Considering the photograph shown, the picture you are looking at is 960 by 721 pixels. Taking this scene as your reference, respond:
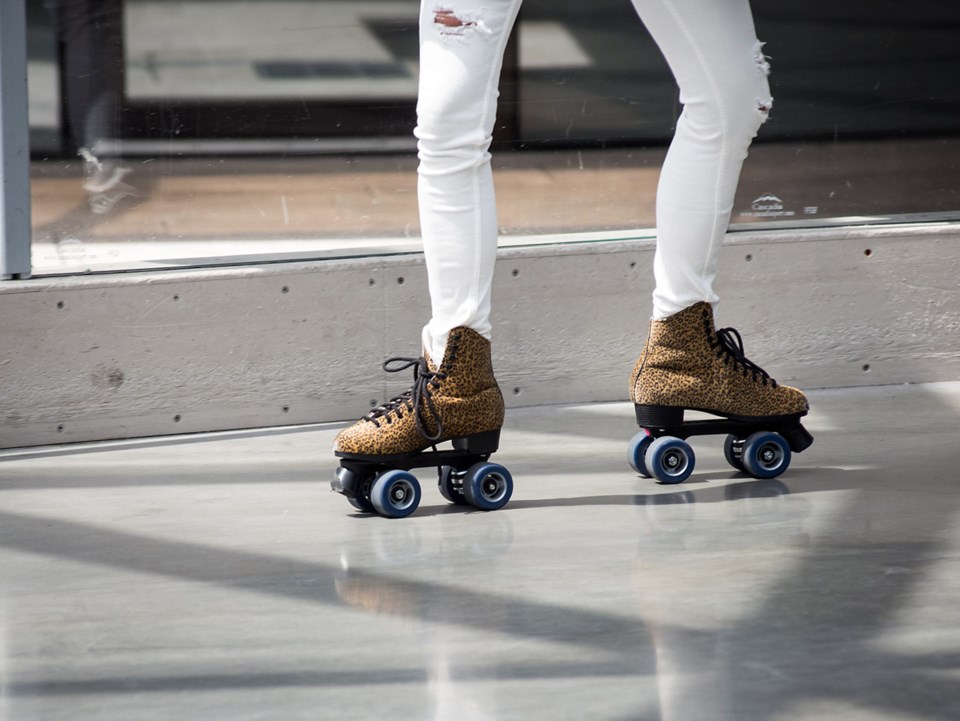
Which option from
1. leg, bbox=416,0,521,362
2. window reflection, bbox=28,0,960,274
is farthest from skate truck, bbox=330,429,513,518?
window reflection, bbox=28,0,960,274

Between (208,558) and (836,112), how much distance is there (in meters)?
2.55

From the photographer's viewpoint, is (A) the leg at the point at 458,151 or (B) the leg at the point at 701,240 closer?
(A) the leg at the point at 458,151

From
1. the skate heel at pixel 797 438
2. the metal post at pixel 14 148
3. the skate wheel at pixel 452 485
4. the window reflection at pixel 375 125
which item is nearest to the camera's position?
the skate wheel at pixel 452 485

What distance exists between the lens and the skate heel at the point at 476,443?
9.03 ft

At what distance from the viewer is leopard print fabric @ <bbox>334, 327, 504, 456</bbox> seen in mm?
2686

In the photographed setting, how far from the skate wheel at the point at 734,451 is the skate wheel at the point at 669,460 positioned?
0.35ft

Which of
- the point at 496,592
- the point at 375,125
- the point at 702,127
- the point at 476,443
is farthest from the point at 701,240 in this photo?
the point at 375,125

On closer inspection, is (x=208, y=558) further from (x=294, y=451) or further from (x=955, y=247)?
(x=955, y=247)

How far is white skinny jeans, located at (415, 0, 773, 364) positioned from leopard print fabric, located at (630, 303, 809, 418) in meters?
0.04

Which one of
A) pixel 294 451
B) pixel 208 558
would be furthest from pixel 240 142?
pixel 208 558

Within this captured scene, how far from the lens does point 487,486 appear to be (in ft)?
9.03

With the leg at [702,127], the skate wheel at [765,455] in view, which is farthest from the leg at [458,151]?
the skate wheel at [765,455]

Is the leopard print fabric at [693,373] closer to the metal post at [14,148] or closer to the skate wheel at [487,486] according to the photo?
the skate wheel at [487,486]

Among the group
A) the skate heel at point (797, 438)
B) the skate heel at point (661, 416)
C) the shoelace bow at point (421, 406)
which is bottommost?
the skate heel at point (797, 438)
